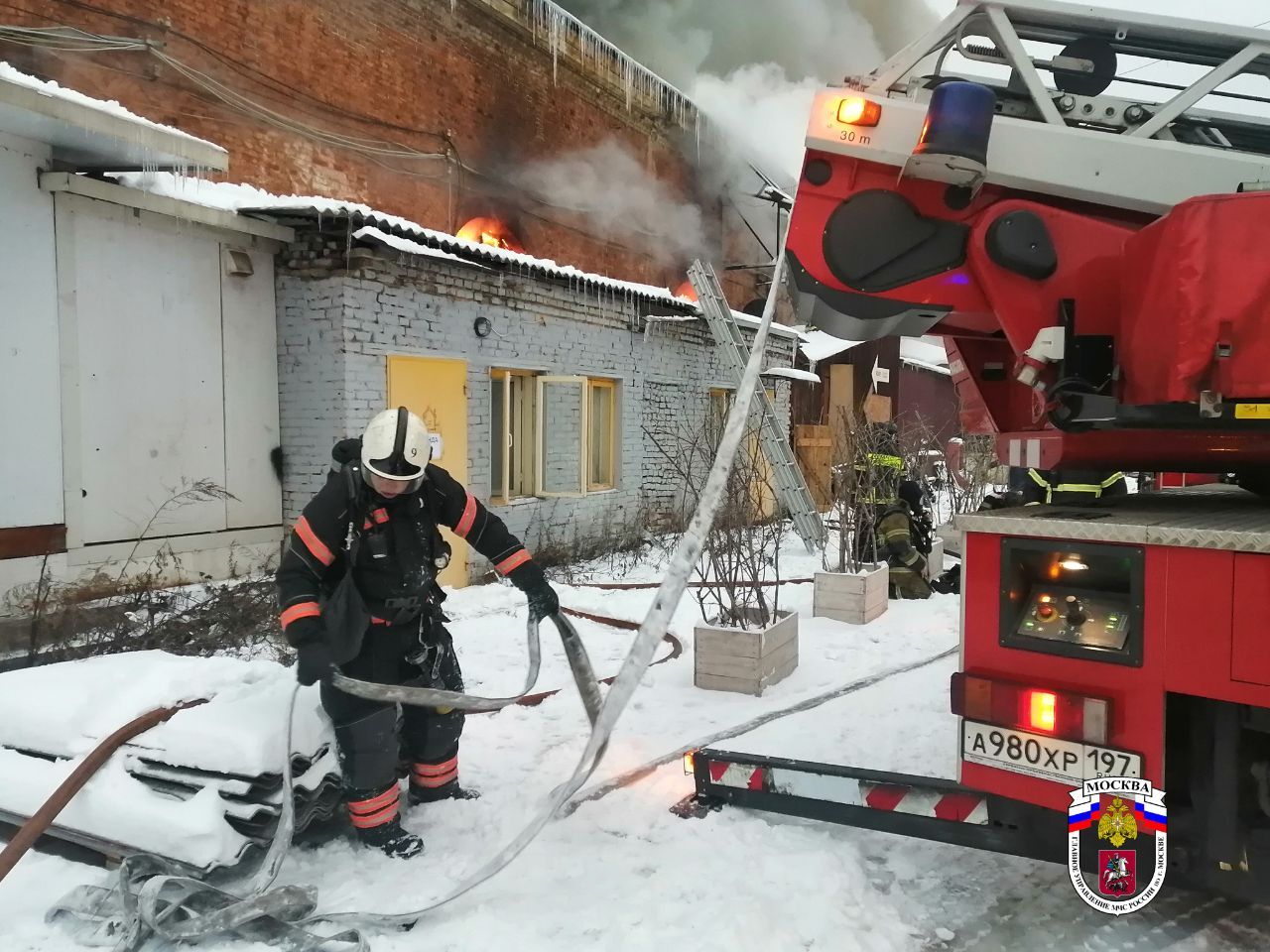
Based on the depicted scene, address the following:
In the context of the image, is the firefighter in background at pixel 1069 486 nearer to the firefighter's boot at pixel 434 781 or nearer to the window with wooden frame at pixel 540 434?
the firefighter's boot at pixel 434 781

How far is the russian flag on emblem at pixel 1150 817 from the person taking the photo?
89.5 inches

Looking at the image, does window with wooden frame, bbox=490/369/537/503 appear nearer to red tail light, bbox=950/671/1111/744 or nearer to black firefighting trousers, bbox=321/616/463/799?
black firefighting trousers, bbox=321/616/463/799

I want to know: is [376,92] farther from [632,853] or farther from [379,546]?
[632,853]

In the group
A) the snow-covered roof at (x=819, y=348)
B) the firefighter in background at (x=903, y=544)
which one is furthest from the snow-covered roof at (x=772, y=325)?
the firefighter in background at (x=903, y=544)

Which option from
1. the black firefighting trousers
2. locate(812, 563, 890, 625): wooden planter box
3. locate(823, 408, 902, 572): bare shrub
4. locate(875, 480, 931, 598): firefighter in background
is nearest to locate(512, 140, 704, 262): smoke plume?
locate(823, 408, 902, 572): bare shrub

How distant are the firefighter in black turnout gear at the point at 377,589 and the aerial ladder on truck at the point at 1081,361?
128cm

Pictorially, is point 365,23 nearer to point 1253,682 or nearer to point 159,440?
point 159,440

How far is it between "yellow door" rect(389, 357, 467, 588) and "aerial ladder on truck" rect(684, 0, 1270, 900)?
17.1 ft

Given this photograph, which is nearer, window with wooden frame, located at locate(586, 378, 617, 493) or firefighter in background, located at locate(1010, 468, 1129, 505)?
firefighter in background, located at locate(1010, 468, 1129, 505)

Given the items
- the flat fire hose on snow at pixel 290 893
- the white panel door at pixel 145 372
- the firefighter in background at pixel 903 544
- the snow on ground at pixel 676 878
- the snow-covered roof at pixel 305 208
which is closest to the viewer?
the flat fire hose on snow at pixel 290 893

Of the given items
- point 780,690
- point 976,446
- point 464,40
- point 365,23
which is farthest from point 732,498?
point 464,40

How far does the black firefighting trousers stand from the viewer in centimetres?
319

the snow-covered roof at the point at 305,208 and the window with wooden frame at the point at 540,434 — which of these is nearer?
the snow-covered roof at the point at 305,208

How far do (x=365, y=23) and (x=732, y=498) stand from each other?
1039 centimetres
